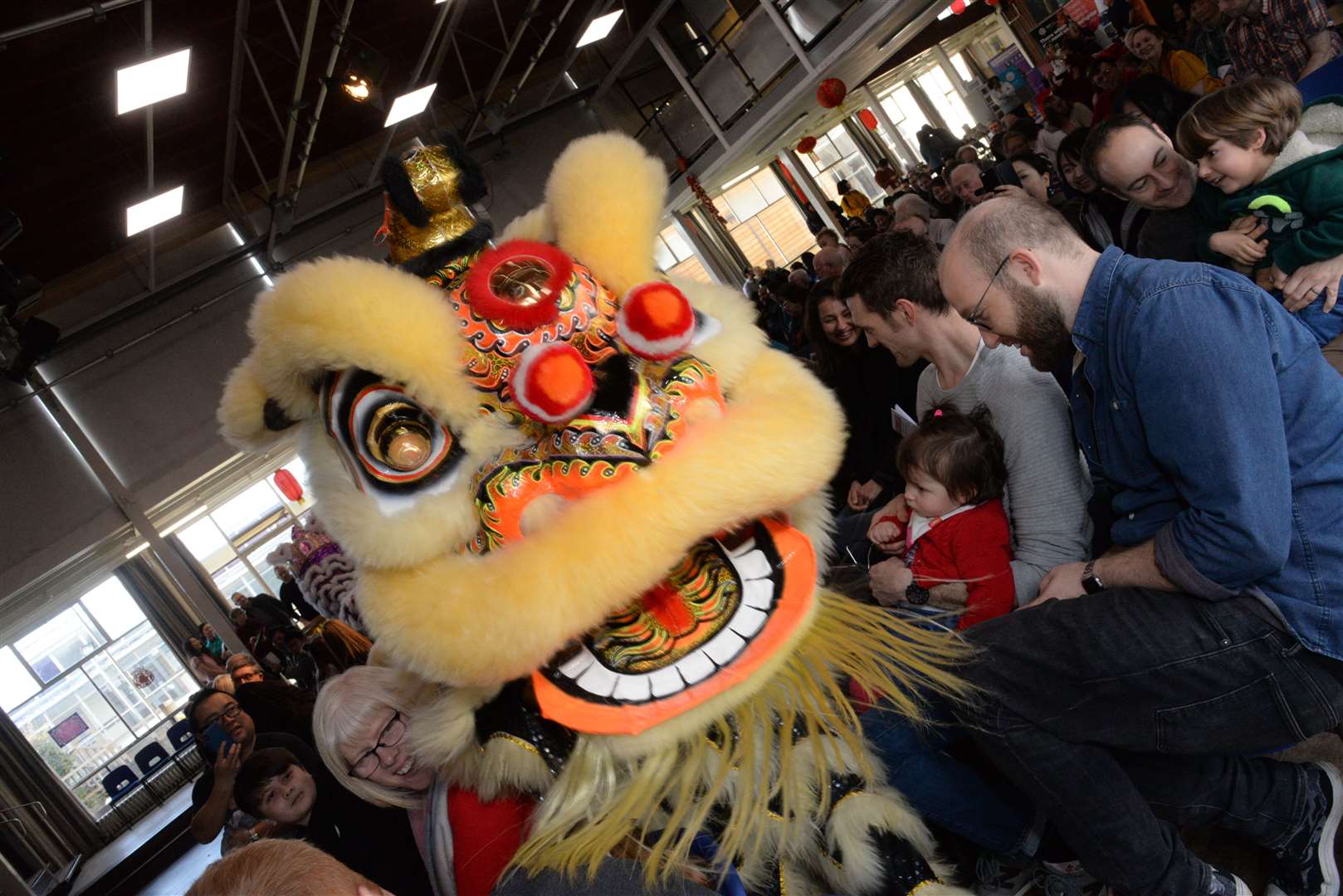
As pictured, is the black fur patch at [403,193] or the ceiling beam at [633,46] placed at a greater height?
→ the ceiling beam at [633,46]

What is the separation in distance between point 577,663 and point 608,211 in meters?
0.75

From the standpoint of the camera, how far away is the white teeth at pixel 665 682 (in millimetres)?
1319

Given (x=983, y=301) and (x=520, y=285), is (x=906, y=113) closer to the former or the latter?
(x=983, y=301)

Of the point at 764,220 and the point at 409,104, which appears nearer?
the point at 409,104

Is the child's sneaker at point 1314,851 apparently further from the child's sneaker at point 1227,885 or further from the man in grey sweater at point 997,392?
the man in grey sweater at point 997,392

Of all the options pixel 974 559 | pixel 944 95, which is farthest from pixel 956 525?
pixel 944 95

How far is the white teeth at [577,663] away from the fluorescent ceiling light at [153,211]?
320 inches

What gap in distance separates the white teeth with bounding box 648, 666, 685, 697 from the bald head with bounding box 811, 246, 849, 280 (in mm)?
4692

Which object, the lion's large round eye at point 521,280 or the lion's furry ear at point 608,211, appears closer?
the lion's large round eye at point 521,280

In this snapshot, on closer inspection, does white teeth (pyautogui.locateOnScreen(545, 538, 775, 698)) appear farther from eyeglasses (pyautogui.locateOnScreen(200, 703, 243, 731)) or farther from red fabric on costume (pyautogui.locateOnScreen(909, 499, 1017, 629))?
eyeglasses (pyautogui.locateOnScreen(200, 703, 243, 731))

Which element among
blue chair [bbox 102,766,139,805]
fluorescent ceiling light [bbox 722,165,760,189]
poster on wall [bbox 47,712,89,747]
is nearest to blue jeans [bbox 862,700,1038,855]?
blue chair [bbox 102,766,139,805]

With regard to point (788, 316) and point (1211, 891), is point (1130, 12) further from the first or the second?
point (1211, 891)

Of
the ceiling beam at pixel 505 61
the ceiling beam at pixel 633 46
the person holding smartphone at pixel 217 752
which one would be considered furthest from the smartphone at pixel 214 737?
the ceiling beam at pixel 633 46

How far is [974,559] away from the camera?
2023 millimetres
